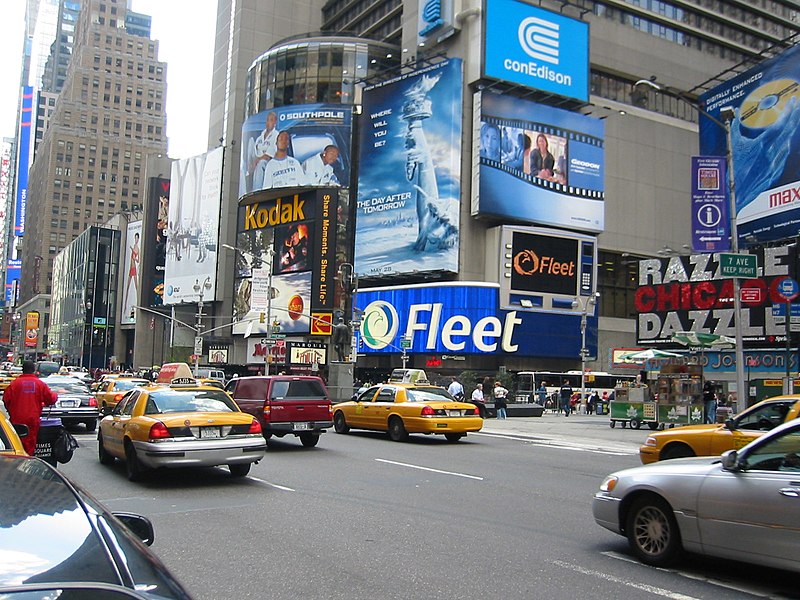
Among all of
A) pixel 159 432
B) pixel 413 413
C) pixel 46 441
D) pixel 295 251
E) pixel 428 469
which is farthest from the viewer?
pixel 295 251

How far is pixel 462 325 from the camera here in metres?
64.2

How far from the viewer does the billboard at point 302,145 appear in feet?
249

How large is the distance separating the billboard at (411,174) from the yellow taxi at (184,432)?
173ft

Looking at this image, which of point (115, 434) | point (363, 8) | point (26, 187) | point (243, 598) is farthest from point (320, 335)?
point (26, 187)

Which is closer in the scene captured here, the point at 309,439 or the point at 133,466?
the point at 133,466

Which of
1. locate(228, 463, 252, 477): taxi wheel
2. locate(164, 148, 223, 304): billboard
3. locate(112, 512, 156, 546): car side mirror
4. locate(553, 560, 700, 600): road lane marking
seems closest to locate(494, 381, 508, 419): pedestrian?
locate(228, 463, 252, 477): taxi wheel

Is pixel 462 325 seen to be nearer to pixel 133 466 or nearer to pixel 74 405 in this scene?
pixel 74 405

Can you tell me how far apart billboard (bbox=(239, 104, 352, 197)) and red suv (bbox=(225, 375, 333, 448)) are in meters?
59.4

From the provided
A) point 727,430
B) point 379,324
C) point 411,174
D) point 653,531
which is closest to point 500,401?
point 727,430

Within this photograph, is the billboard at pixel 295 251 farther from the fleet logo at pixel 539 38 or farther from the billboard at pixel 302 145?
the fleet logo at pixel 539 38

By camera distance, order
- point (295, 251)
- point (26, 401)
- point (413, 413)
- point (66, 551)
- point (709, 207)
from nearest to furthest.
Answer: point (66, 551) → point (26, 401) → point (413, 413) → point (709, 207) → point (295, 251)

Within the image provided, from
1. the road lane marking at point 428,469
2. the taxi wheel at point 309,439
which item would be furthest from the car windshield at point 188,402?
the taxi wheel at point 309,439

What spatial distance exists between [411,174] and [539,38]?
16491 mm

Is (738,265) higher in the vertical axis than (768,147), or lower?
lower
